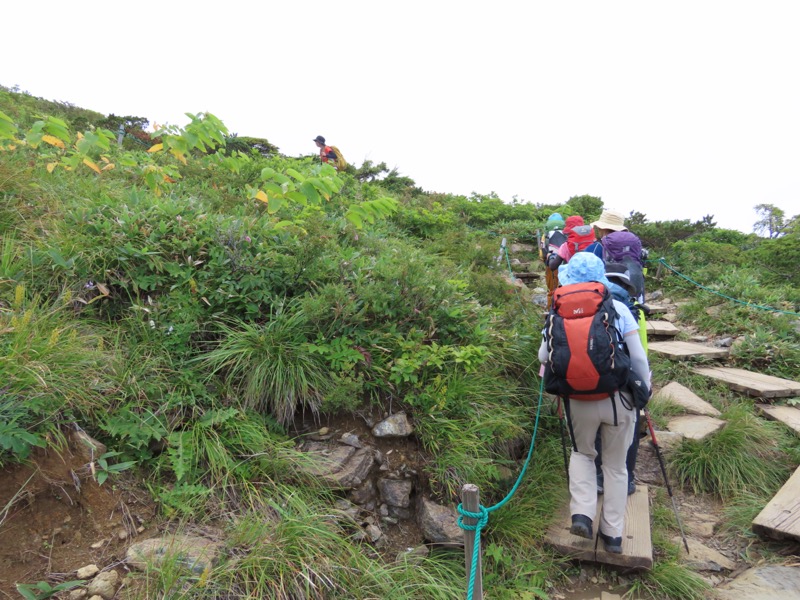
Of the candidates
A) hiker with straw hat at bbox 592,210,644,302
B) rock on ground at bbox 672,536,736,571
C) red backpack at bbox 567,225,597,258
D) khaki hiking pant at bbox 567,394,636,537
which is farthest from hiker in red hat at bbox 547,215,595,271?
rock on ground at bbox 672,536,736,571

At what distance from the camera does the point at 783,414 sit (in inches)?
236

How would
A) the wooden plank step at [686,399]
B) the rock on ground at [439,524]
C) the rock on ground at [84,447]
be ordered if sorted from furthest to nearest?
1. the wooden plank step at [686,399]
2. the rock on ground at [439,524]
3. the rock on ground at [84,447]

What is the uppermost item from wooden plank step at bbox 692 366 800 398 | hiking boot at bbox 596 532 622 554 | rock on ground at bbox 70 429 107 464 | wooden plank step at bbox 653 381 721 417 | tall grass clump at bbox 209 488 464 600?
wooden plank step at bbox 692 366 800 398

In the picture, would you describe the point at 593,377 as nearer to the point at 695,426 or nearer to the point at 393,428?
the point at 393,428

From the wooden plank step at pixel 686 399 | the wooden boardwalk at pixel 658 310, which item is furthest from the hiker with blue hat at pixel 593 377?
the wooden boardwalk at pixel 658 310

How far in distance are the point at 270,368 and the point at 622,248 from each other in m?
4.01

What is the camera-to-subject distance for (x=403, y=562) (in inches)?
132

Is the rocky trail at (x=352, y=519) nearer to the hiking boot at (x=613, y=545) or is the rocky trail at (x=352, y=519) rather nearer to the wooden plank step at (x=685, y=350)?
the hiking boot at (x=613, y=545)

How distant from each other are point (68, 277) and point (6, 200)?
135cm

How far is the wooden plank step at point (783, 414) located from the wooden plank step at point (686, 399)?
62 centimetres

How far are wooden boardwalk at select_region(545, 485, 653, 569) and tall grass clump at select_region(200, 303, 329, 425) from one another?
88.8 inches

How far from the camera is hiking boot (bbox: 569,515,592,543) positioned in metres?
3.57

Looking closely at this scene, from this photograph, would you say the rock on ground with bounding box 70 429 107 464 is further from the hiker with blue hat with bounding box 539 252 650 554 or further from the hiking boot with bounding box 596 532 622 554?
the hiking boot with bounding box 596 532 622 554

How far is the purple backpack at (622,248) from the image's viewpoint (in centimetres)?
538
